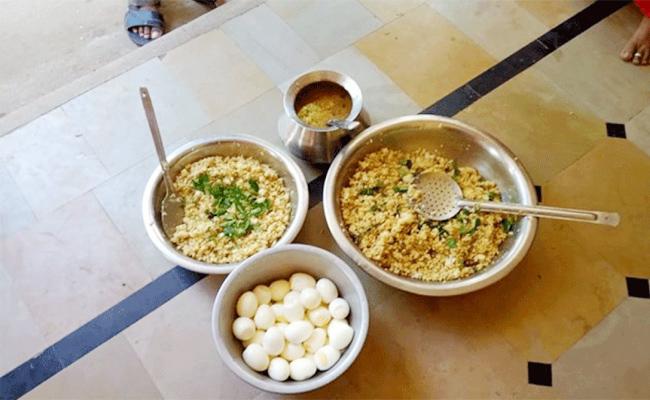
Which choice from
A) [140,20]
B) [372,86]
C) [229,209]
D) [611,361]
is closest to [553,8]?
[372,86]

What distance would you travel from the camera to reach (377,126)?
151 centimetres

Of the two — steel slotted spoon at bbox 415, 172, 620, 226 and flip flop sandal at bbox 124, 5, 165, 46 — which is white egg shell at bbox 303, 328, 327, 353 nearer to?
steel slotted spoon at bbox 415, 172, 620, 226

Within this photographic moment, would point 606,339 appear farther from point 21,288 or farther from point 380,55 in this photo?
point 21,288

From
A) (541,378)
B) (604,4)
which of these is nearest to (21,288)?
(541,378)

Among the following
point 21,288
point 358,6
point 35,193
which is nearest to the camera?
point 21,288

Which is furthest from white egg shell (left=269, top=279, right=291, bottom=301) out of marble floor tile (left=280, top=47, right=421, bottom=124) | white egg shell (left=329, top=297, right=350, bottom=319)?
marble floor tile (left=280, top=47, right=421, bottom=124)

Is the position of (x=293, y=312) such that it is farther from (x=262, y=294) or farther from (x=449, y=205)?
(x=449, y=205)

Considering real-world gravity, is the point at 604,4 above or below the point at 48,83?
above

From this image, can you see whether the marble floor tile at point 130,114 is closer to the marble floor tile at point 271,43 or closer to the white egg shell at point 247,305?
the marble floor tile at point 271,43

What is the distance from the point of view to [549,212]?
1328 millimetres

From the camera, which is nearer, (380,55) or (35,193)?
(35,193)

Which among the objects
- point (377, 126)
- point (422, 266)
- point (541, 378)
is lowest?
point (541, 378)

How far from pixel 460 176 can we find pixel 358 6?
727 millimetres

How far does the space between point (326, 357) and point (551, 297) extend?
57cm
